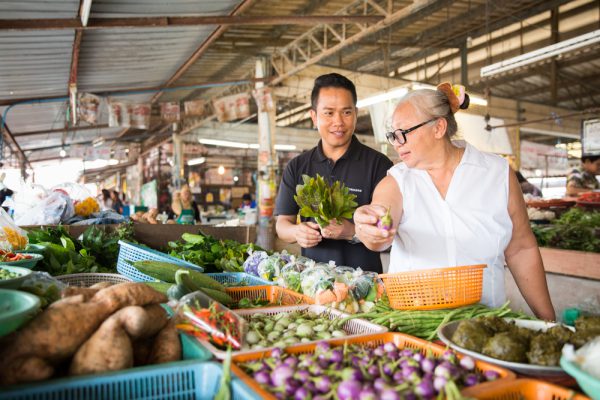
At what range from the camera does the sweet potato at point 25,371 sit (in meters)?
1.13

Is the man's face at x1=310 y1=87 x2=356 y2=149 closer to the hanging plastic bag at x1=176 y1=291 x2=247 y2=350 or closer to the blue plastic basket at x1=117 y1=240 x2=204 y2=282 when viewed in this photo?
the blue plastic basket at x1=117 y1=240 x2=204 y2=282

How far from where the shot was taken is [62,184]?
18.4ft

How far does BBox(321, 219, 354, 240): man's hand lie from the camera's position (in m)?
2.69

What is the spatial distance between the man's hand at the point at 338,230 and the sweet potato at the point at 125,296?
4.42ft

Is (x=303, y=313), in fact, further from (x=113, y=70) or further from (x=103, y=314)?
(x=113, y=70)

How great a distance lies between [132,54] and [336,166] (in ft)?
19.6

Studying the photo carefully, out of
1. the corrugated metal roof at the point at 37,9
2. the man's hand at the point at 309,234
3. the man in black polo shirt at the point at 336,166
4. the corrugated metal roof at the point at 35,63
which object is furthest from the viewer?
the corrugated metal roof at the point at 35,63

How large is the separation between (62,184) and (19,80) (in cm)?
383

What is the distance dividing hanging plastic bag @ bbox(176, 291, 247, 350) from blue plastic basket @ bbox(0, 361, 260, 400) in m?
0.22

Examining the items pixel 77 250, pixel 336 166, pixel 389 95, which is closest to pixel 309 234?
pixel 336 166

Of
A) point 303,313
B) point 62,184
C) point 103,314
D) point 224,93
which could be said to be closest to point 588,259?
point 303,313

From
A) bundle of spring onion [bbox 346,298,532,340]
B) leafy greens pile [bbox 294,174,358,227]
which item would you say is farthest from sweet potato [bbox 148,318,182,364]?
leafy greens pile [bbox 294,174,358,227]

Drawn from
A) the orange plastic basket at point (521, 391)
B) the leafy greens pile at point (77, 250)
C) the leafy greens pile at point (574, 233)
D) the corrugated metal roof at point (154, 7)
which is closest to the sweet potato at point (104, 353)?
the orange plastic basket at point (521, 391)

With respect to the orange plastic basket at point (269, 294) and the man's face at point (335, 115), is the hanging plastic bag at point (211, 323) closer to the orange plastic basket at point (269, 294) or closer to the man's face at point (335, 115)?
the orange plastic basket at point (269, 294)
